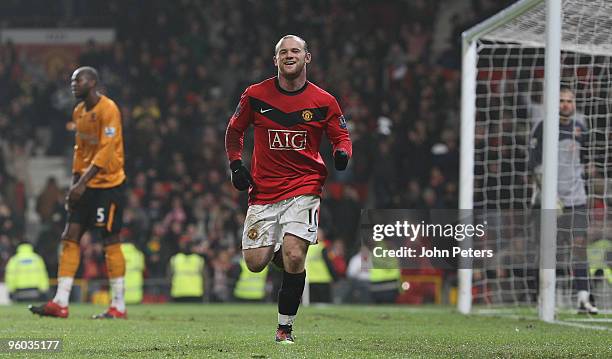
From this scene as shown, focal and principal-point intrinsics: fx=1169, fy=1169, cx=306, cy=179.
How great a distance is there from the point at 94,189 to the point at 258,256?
3.61 metres

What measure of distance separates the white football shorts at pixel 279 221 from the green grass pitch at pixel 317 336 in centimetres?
67

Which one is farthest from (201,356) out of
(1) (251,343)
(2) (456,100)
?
(2) (456,100)

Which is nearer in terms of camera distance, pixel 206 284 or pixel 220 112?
pixel 206 284

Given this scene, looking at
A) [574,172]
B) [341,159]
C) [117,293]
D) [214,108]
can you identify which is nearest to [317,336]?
[341,159]

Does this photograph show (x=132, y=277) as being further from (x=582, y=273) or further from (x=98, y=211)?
(x=582, y=273)

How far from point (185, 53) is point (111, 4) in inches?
94.8

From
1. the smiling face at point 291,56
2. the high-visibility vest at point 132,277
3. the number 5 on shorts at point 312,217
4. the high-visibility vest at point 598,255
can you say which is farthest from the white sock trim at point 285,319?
the high-visibility vest at point 132,277

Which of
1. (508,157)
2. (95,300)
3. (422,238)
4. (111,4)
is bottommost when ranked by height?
(95,300)

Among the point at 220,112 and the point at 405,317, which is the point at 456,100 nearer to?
the point at 220,112

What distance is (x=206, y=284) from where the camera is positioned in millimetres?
18828

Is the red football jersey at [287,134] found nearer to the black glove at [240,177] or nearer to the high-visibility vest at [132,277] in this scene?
the black glove at [240,177]

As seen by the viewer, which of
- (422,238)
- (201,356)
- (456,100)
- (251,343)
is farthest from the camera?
(456,100)

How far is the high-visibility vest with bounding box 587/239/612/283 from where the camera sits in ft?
38.5

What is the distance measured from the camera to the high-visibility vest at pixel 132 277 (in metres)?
18.0
